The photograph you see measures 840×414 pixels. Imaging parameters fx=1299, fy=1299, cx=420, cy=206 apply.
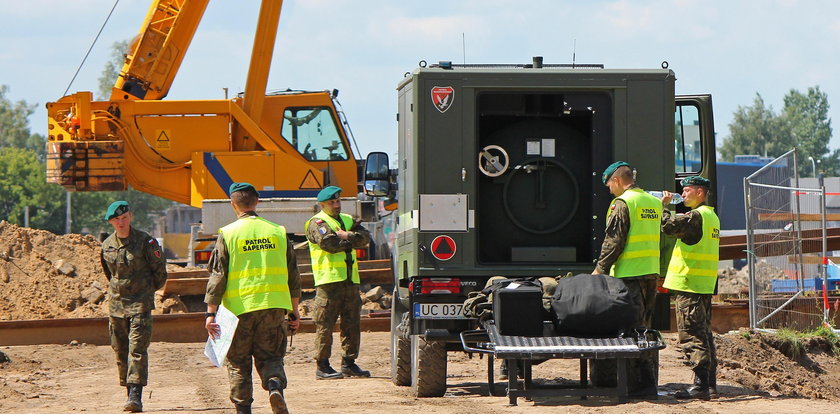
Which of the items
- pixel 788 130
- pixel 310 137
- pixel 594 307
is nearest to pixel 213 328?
pixel 594 307

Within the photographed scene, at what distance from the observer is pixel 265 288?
8930 millimetres

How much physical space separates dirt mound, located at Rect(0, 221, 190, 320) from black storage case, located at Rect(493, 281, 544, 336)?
1083 centimetres

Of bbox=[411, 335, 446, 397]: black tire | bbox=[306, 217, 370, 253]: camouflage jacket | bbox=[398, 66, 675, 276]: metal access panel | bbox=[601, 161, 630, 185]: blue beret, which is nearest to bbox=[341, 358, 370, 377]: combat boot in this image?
bbox=[306, 217, 370, 253]: camouflage jacket

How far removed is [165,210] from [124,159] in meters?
73.7

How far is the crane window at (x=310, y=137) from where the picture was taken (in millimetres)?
21203

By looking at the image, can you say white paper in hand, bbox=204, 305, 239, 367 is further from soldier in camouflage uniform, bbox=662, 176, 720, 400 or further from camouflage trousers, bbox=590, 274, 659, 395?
soldier in camouflage uniform, bbox=662, 176, 720, 400

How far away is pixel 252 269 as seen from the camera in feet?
29.3

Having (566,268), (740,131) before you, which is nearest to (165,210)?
(740,131)

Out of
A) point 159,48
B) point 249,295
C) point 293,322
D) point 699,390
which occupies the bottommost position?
point 699,390

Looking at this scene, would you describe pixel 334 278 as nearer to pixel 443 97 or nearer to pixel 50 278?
pixel 443 97

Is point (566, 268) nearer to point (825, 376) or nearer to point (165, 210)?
point (825, 376)

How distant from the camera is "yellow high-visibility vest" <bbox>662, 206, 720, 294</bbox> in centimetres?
1052

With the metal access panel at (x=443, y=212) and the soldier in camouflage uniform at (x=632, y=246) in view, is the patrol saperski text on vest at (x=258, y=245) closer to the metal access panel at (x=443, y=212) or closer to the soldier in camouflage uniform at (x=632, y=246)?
the metal access panel at (x=443, y=212)

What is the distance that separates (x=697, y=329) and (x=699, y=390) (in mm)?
499
